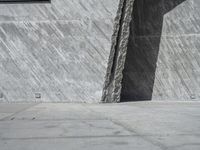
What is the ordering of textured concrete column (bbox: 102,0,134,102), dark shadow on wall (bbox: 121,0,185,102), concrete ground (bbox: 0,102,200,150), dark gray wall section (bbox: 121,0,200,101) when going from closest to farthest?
concrete ground (bbox: 0,102,200,150)
textured concrete column (bbox: 102,0,134,102)
dark gray wall section (bbox: 121,0,200,101)
dark shadow on wall (bbox: 121,0,185,102)

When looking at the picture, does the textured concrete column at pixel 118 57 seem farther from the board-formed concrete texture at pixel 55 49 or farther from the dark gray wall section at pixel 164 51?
the dark gray wall section at pixel 164 51

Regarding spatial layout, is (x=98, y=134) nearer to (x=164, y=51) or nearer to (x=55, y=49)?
(x=55, y=49)

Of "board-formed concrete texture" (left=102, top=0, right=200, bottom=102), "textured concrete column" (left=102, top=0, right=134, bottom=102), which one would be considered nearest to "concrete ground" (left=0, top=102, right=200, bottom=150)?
"textured concrete column" (left=102, top=0, right=134, bottom=102)

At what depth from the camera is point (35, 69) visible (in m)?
14.2

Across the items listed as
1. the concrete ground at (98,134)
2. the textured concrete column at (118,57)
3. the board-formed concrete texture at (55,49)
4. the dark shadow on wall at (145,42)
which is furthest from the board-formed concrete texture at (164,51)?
the concrete ground at (98,134)

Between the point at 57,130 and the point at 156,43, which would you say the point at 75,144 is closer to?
the point at 57,130

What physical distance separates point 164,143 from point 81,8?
9820 millimetres

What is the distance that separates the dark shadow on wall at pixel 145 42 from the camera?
16.1 m

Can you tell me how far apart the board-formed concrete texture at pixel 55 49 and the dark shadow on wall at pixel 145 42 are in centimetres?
268

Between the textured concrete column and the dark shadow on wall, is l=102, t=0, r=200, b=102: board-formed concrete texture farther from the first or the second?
the textured concrete column

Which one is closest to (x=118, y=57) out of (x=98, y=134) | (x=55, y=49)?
(x=55, y=49)

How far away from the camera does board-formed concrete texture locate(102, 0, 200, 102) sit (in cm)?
1591

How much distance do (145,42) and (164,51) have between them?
90 centimetres

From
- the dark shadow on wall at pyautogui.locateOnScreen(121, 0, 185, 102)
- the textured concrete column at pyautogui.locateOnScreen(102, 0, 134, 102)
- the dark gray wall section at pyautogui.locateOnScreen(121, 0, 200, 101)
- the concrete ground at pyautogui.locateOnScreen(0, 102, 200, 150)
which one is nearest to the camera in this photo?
the concrete ground at pyautogui.locateOnScreen(0, 102, 200, 150)
